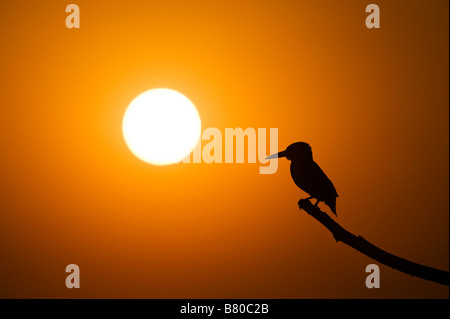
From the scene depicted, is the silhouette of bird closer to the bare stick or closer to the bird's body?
the bird's body

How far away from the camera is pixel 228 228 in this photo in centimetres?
2628

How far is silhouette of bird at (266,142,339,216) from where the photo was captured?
461cm

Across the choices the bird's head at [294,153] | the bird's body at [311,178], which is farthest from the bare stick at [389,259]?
the bird's body at [311,178]

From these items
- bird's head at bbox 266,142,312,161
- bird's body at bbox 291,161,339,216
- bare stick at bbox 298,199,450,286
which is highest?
bird's head at bbox 266,142,312,161

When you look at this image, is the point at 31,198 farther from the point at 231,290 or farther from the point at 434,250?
the point at 434,250

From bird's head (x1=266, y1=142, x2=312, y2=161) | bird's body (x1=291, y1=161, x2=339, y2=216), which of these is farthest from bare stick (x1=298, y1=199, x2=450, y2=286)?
bird's body (x1=291, y1=161, x2=339, y2=216)

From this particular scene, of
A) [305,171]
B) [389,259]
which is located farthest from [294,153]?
[389,259]

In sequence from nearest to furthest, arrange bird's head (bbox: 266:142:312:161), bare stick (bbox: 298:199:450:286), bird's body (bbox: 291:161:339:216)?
bare stick (bbox: 298:199:450:286)
bird's head (bbox: 266:142:312:161)
bird's body (bbox: 291:161:339:216)

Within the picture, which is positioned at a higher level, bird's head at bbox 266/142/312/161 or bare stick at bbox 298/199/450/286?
bird's head at bbox 266/142/312/161

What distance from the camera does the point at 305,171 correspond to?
4746mm

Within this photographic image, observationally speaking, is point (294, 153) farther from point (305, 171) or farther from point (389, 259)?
point (389, 259)

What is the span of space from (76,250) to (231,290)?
786cm

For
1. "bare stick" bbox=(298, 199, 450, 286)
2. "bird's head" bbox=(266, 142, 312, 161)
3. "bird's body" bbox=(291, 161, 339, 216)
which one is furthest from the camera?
"bird's body" bbox=(291, 161, 339, 216)
